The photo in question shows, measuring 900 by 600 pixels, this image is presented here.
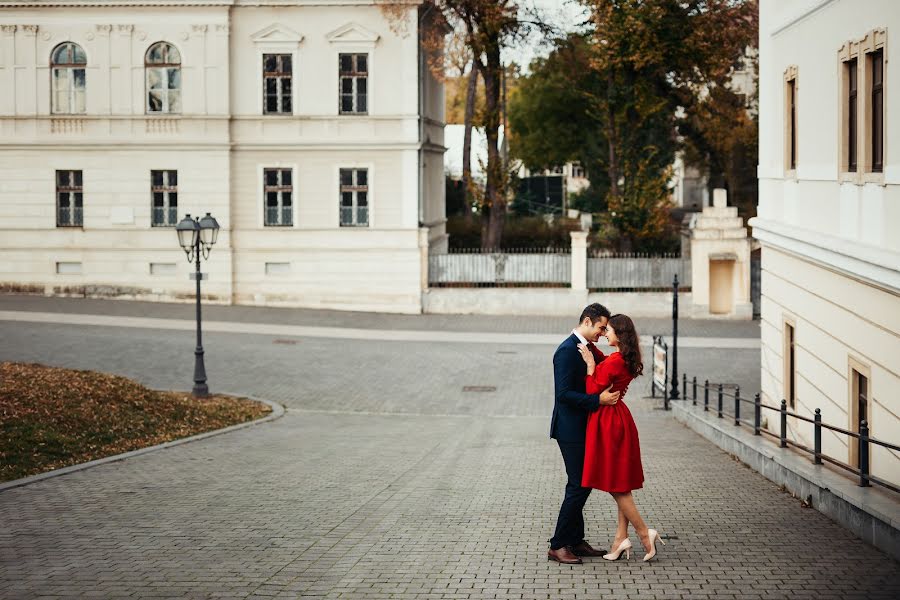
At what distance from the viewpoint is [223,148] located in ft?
126

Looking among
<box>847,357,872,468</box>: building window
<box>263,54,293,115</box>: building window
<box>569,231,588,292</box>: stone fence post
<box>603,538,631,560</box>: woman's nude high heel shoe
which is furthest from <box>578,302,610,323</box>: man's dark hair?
<box>263,54,293,115</box>: building window

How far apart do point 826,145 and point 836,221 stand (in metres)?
1.28

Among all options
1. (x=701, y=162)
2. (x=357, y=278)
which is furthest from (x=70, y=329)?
(x=701, y=162)

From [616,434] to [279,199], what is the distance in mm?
30105

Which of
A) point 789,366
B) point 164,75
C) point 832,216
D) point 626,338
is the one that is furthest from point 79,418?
point 164,75

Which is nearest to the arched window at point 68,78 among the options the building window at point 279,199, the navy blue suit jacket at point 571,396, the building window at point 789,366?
the building window at point 279,199

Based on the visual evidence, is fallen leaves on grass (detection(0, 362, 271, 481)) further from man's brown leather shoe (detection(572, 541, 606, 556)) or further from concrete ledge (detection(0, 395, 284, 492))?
man's brown leather shoe (detection(572, 541, 606, 556))

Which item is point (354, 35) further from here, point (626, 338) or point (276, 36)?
point (626, 338)

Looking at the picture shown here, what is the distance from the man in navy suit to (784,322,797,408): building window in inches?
359

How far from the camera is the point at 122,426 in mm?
18688

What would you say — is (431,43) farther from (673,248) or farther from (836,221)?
(836,221)

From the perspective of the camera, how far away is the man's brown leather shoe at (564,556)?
9.77 metres

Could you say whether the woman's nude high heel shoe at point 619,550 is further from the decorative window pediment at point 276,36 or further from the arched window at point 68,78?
the arched window at point 68,78

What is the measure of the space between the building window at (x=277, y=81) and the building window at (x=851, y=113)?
26.0 m
